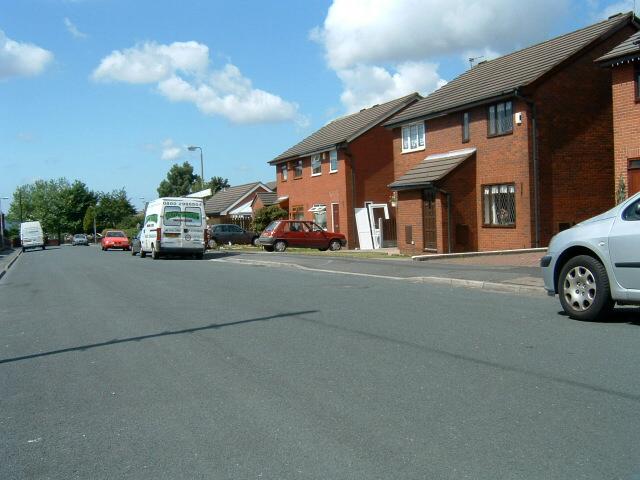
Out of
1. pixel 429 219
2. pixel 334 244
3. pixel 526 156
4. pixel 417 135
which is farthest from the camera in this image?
pixel 334 244

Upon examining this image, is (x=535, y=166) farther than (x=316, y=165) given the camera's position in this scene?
No

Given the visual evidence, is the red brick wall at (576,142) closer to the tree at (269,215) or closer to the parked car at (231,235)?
the tree at (269,215)

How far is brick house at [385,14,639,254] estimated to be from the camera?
22.2 m

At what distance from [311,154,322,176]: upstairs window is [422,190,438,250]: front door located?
13657 millimetres

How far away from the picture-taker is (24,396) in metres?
6.21

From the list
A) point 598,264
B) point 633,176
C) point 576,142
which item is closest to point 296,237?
point 576,142

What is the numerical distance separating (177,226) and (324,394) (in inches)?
909

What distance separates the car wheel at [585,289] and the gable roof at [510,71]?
14.1 m

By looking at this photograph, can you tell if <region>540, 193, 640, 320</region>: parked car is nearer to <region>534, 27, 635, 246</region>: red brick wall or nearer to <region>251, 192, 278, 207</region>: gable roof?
<region>534, 27, 635, 246</region>: red brick wall

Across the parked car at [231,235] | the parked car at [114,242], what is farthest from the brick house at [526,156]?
the parked car at [114,242]

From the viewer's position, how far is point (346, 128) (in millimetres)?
37281

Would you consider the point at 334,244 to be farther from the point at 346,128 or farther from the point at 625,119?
the point at 625,119

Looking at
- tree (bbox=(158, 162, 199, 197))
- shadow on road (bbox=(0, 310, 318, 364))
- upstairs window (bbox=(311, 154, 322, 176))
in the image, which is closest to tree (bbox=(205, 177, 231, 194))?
tree (bbox=(158, 162, 199, 197))

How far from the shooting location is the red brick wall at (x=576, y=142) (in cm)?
2231
